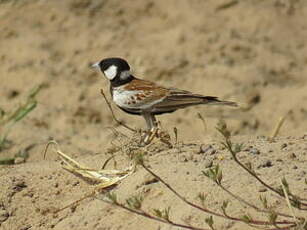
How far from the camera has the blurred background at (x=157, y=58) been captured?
981 centimetres

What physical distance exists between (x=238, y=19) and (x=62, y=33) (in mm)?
1977

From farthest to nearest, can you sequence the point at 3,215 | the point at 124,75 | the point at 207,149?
the point at 124,75, the point at 207,149, the point at 3,215

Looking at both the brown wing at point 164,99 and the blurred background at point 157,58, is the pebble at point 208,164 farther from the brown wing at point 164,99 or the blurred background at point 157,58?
the blurred background at point 157,58

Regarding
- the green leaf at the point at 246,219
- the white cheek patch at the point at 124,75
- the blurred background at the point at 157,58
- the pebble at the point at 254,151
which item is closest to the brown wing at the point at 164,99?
the white cheek patch at the point at 124,75

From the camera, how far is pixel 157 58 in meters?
10.6

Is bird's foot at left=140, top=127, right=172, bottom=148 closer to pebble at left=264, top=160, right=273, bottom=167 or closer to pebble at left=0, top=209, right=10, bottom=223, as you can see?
pebble at left=264, top=160, right=273, bottom=167

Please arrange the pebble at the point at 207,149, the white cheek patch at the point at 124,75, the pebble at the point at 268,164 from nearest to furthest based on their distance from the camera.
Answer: the pebble at the point at 268,164, the pebble at the point at 207,149, the white cheek patch at the point at 124,75

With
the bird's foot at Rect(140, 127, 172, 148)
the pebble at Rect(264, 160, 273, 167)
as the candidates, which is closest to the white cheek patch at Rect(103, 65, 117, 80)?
the bird's foot at Rect(140, 127, 172, 148)

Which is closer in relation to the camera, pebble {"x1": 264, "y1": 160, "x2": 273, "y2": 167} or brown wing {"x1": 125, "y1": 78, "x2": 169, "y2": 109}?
pebble {"x1": 264, "y1": 160, "x2": 273, "y2": 167}

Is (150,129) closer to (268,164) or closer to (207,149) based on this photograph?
(207,149)

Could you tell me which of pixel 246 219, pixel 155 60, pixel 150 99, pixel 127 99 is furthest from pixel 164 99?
pixel 155 60

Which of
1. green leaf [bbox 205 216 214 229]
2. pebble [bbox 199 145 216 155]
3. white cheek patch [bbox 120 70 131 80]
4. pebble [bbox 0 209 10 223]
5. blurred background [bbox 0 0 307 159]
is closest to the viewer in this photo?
green leaf [bbox 205 216 214 229]

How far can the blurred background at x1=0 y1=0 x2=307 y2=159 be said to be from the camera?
981 centimetres

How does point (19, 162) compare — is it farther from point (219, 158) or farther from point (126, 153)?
point (219, 158)
